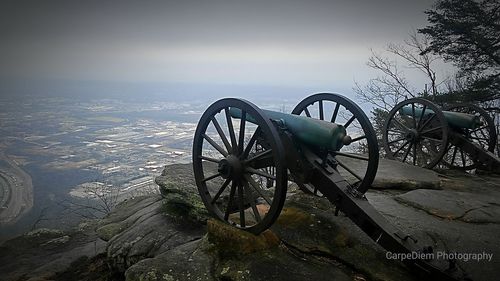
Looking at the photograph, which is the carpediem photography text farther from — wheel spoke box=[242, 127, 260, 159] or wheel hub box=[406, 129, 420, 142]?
wheel hub box=[406, 129, 420, 142]

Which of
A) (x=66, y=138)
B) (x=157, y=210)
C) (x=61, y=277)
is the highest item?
(x=157, y=210)

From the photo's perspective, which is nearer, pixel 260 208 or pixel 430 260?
pixel 430 260

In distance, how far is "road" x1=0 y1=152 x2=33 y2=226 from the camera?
25.0 meters

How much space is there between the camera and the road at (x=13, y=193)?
82.1 ft

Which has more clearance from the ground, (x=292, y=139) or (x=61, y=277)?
(x=292, y=139)

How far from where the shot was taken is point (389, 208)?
14.5 ft

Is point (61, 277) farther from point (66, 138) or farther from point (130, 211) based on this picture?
point (66, 138)

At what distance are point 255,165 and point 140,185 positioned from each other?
27.9 metres

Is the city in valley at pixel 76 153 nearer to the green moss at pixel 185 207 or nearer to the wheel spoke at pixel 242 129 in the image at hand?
the green moss at pixel 185 207

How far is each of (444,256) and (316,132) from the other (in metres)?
1.88

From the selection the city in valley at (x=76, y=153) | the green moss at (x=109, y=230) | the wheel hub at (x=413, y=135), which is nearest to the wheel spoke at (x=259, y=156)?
the green moss at (x=109, y=230)

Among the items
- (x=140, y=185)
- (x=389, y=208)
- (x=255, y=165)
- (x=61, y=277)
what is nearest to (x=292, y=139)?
(x=255, y=165)

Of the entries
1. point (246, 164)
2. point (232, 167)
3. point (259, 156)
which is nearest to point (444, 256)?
point (259, 156)

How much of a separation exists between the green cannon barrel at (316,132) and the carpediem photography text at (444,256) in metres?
1.27
